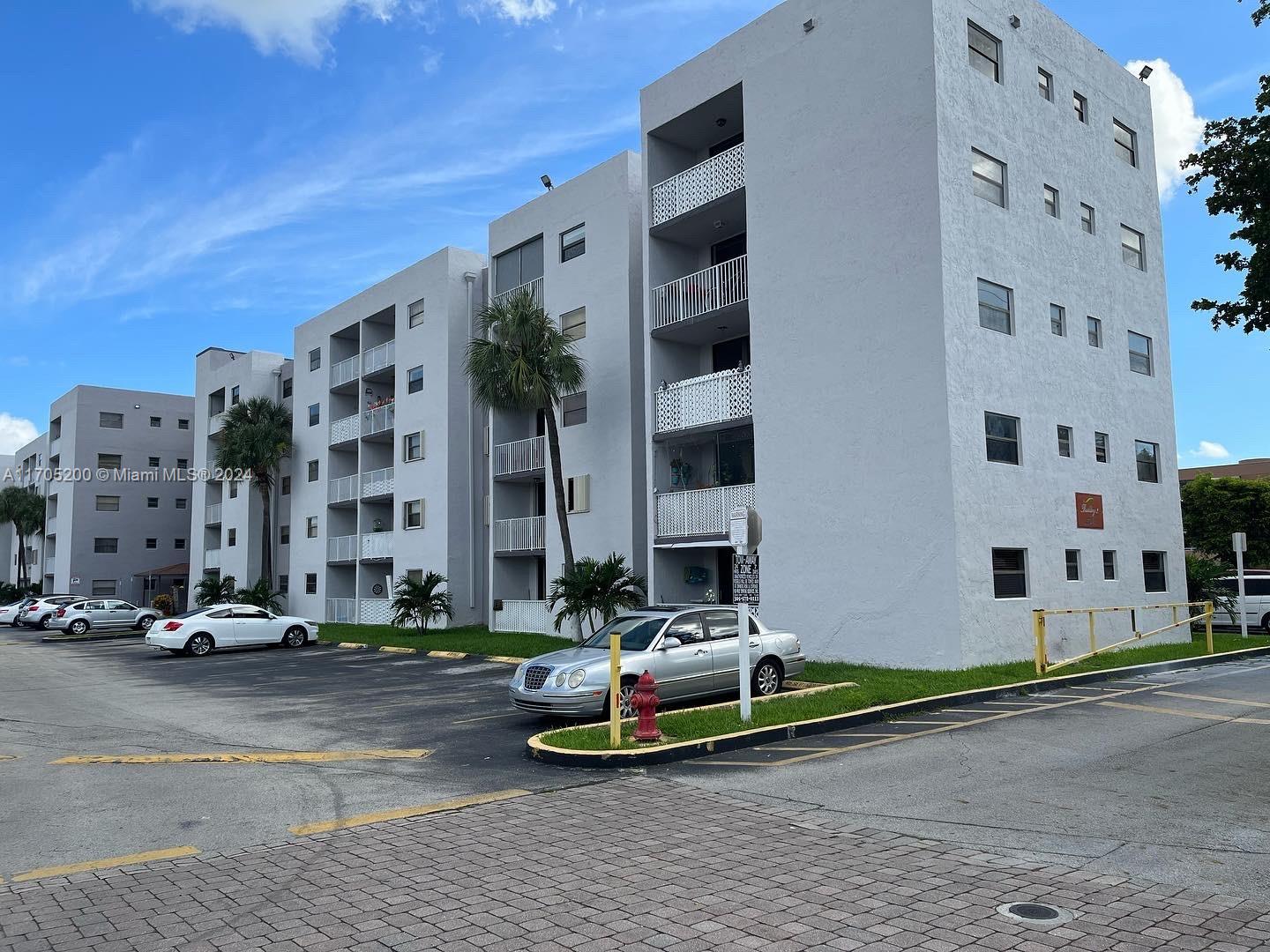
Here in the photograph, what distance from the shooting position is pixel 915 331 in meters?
18.2

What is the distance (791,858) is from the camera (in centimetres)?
679

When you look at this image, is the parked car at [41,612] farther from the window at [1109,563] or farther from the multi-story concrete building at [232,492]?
the window at [1109,563]

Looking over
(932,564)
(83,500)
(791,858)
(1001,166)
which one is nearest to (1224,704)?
(932,564)

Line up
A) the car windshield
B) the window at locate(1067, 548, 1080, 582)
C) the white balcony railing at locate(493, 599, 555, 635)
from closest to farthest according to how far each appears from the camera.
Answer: the car windshield → the window at locate(1067, 548, 1080, 582) → the white balcony railing at locate(493, 599, 555, 635)

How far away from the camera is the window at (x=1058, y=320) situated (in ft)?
68.7

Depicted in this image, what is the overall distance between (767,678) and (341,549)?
29.2 m

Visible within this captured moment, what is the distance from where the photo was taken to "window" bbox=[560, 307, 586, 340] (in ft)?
91.9

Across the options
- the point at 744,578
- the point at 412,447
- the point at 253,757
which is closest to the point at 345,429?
the point at 412,447

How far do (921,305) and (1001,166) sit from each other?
431cm

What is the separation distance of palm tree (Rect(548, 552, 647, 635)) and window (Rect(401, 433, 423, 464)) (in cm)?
1269

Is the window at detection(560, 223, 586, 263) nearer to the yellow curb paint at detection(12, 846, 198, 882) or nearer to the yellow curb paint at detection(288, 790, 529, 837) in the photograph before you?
the yellow curb paint at detection(288, 790, 529, 837)

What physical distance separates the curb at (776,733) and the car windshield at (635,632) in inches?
55.2

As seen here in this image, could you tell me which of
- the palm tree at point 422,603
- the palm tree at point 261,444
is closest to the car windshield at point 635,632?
the palm tree at point 422,603

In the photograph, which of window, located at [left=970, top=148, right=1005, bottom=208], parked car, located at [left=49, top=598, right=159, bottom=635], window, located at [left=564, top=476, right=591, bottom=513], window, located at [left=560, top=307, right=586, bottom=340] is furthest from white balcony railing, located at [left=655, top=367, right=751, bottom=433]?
parked car, located at [left=49, top=598, right=159, bottom=635]
